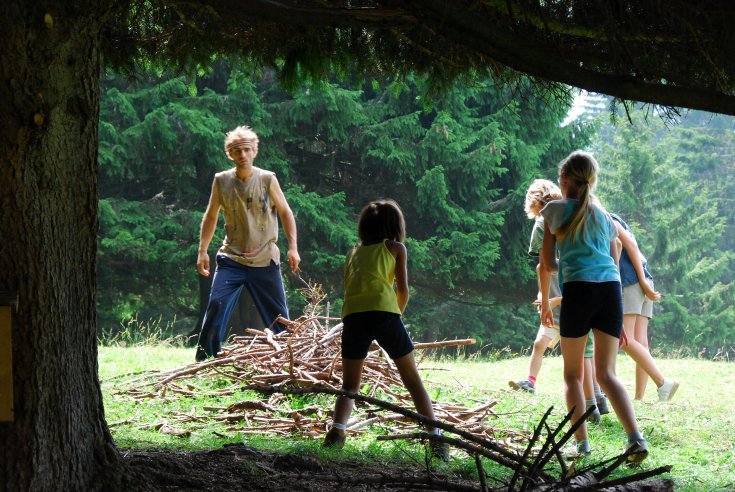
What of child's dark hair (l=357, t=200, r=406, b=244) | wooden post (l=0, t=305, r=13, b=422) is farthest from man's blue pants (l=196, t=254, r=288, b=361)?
wooden post (l=0, t=305, r=13, b=422)

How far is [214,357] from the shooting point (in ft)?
27.7

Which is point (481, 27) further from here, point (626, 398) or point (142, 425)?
point (142, 425)

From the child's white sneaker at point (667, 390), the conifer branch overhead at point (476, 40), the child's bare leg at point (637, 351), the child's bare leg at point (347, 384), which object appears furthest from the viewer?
the child's white sneaker at point (667, 390)

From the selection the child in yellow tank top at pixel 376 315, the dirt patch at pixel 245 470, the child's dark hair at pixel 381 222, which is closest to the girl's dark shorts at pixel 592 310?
the child in yellow tank top at pixel 376 315

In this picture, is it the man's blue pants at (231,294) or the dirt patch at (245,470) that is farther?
the man's blue pants at (231,294)

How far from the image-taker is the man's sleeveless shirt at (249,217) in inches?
337

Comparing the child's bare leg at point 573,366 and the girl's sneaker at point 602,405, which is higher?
the child's bare leg at point 573,366

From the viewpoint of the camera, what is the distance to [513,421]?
23.3 ft

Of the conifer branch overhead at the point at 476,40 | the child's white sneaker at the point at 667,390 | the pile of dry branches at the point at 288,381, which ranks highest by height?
the conifer branch overhead at the point at 476,40

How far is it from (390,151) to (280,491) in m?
21.7

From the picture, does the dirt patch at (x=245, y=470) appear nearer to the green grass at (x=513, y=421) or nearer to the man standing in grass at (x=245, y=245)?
the green grass at (x=513, y=421)

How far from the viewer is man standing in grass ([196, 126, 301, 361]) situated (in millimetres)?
8516

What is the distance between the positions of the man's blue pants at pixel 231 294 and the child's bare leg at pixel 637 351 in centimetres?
310

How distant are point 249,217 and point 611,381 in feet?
13.9
